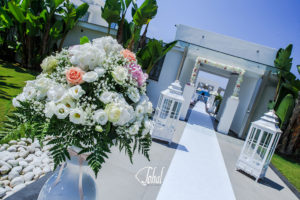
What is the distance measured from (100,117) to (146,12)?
702cm

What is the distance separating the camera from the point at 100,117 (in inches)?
37.3

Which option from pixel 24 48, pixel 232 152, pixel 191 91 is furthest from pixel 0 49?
pixel 232 152

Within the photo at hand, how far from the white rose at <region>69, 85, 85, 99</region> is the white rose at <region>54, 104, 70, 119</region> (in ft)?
0.22

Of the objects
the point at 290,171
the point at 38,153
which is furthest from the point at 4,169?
the point at 290,171

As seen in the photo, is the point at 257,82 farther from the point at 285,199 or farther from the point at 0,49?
the point at 0,49

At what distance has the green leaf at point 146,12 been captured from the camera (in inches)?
278

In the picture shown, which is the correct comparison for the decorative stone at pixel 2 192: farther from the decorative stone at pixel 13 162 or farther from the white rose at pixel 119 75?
the white rose at pixel 119 75

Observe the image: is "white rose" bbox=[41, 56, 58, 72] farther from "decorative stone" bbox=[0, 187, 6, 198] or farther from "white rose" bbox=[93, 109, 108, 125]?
"decorative stone" bbox=[0, 187, 6, 198]

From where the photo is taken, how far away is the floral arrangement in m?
0.95

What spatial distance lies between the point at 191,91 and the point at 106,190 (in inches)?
290

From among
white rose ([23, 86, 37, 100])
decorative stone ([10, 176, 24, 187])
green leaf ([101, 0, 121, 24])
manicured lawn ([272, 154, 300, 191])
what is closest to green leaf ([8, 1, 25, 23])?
green leaf ([101, 0, 121, 24])

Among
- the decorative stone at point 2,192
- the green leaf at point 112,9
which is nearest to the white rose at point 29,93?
the decorative stone at point 2,192

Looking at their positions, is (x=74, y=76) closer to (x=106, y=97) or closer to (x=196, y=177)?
(x=106, y=97)

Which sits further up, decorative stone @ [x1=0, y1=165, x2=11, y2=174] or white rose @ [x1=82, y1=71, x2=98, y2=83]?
white rose @ [x1=82, y1=71, x2=98, y2=83]
